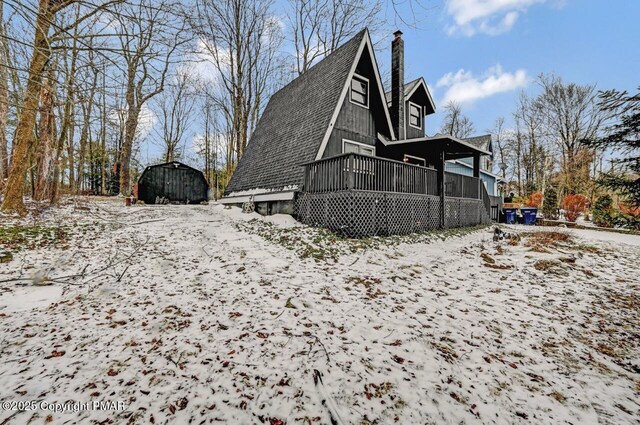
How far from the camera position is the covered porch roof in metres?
9.81

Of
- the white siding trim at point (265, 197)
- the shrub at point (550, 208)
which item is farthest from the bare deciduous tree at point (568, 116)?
the white siding trim at point (265, 197)

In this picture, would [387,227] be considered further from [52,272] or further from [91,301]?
[52,272]

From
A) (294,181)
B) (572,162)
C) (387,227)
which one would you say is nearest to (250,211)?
(294,181)

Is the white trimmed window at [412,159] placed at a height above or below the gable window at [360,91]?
below

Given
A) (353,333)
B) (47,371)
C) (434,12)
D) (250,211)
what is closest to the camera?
(47,371)

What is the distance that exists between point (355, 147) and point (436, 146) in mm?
3290

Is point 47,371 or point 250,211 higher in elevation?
point 250,211

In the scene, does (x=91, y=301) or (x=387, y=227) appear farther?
(x=387, y=227)

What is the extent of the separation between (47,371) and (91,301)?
1434mm

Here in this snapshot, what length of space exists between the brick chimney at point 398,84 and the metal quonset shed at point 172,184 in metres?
15.5

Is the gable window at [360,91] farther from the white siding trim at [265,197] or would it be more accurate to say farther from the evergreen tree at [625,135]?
the evergreen tree at [625,135]

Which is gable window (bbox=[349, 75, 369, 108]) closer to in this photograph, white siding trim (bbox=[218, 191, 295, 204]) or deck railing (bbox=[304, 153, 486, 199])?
deck railing (bbox=[304, 153, 486, 199])

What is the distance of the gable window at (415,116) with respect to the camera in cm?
1479

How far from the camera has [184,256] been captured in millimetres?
5277
